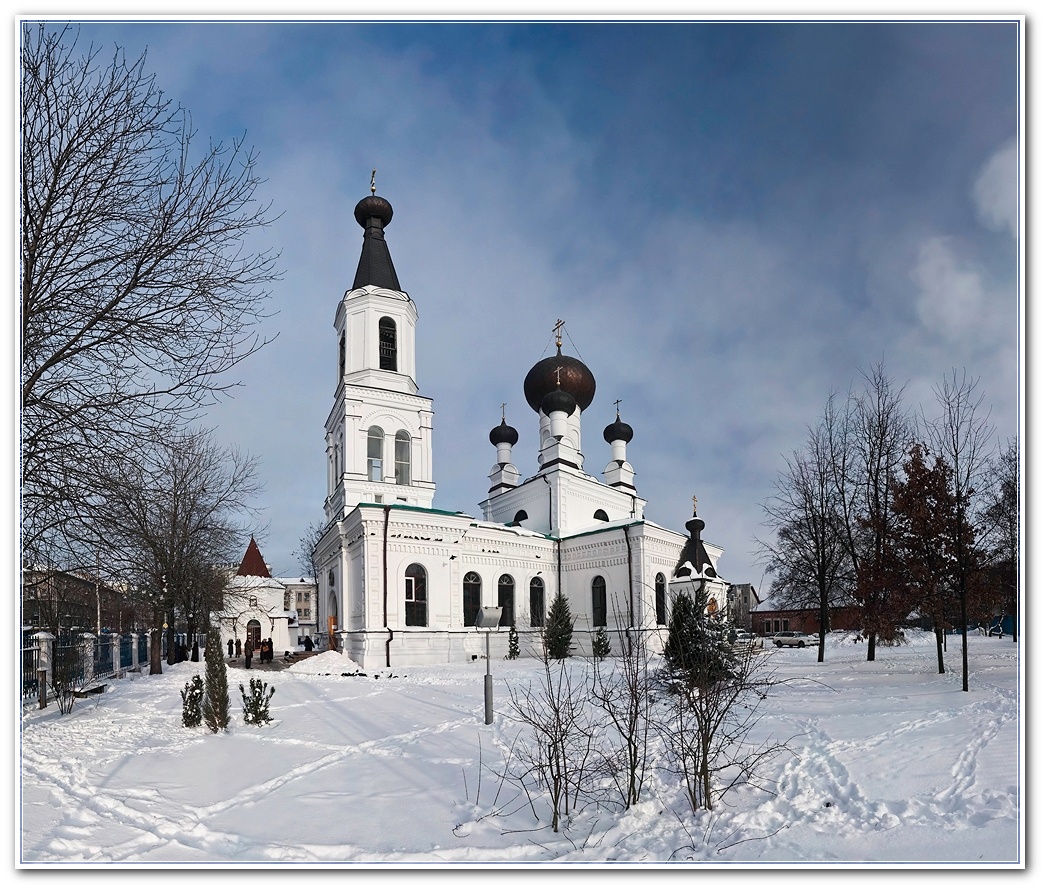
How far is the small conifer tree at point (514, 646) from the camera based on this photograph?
28312 millimetres

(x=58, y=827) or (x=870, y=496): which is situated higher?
(x=870, y=496)

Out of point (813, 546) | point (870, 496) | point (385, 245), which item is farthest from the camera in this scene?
point (385, 245)

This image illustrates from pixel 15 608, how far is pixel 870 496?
20961 millimetres

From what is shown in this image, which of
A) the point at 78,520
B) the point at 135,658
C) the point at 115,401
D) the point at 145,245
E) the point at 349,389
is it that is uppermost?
the point at 349,389

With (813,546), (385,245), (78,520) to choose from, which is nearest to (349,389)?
(385,245)

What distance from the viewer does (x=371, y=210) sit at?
32000 millimetres

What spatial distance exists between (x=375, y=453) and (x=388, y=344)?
479 centimetres

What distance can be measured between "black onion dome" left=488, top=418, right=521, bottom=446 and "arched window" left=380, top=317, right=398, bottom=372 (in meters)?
10.5

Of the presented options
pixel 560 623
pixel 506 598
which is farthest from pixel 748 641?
pixel 506 598

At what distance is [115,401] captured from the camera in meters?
7.83

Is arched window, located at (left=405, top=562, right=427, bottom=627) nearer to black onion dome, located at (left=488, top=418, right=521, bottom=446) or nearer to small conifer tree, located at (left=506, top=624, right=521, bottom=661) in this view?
small conifer tree, located at (left=506, top=624, right=521, bottom=661)

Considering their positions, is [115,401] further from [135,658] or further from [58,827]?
[135,658]

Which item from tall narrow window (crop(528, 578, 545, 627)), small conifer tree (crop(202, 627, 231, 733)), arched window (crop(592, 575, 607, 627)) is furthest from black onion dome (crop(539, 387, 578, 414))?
small conifer tree (crop(202, 627, 231, 733))

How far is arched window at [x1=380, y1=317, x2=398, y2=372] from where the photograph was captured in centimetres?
3016
